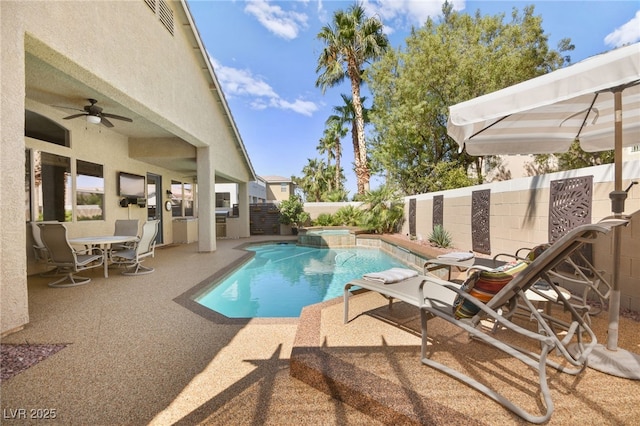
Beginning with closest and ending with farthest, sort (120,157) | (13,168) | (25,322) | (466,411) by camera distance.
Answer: (466,411)
(13,168)
(25,322)
(120,157)

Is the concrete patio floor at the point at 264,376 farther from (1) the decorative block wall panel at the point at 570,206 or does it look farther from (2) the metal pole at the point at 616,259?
(1) the decorative block wall panel at the point at 570,206

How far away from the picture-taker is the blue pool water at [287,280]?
5168mm

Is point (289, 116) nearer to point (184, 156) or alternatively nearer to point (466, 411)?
point (184, 156)

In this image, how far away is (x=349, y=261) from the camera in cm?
923

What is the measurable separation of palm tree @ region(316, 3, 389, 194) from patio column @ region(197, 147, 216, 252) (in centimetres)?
910

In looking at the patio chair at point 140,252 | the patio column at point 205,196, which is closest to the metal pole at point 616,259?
the patio chair at point 140,252

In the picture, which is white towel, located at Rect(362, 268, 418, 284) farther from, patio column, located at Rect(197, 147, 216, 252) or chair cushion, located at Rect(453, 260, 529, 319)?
patio column, located at Rect(197, 147, 216, 252)

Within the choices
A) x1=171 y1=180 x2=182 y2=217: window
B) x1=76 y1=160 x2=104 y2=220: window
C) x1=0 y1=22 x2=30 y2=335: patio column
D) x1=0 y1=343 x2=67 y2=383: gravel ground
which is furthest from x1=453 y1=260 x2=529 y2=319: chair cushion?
x1=171 y1=180 x2=182 y2=217: window

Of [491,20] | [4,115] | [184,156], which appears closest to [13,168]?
[4,115]

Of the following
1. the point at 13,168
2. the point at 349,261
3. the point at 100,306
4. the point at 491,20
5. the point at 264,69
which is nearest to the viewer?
the point at 13,168

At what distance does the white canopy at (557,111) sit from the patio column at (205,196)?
7783 mm

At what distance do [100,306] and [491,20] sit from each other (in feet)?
57.4

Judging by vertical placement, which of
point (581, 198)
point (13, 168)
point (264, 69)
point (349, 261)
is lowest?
point (349, 261)

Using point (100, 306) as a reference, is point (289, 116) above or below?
above
